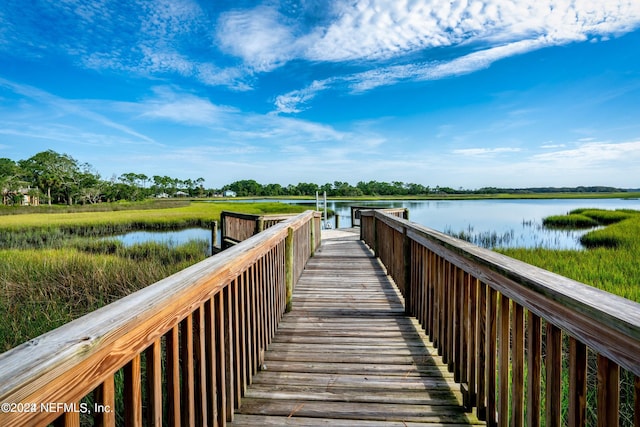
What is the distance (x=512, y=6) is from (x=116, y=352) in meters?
9.08

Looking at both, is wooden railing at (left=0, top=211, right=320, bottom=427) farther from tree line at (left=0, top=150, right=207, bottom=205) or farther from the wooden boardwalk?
tree line at (left=0, top=150, right=207, bottom=205)

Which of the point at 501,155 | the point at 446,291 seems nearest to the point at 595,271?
the point at 446,291

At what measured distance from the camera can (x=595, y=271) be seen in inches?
291

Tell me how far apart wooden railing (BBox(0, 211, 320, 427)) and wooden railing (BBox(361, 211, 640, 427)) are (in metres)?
1.41

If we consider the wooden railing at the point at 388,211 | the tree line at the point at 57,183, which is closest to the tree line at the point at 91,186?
the tree line at the point at 57,183

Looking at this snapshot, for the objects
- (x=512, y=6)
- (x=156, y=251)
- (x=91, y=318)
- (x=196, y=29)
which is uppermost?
(x=196, y=29)

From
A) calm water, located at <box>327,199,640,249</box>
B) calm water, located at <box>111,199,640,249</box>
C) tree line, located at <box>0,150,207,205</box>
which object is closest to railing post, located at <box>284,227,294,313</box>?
calm water, located at <box>111,199,640,249</box>

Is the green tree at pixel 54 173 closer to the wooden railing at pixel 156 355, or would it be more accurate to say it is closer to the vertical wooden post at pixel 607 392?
the wooden railing at pixel 156 355

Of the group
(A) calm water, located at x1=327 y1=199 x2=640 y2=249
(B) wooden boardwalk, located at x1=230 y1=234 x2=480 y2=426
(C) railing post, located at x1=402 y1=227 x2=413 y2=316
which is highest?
(C) railing post, located at x1=402 y1=227 x2=413 y2=316

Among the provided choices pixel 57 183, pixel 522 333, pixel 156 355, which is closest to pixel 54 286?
pixel 156 355

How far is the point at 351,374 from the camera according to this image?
252 centimetres

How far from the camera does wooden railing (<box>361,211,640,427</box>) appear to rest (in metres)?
1.00

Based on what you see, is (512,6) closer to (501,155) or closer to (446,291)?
(446,291)

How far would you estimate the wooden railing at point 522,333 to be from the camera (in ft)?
3.29
